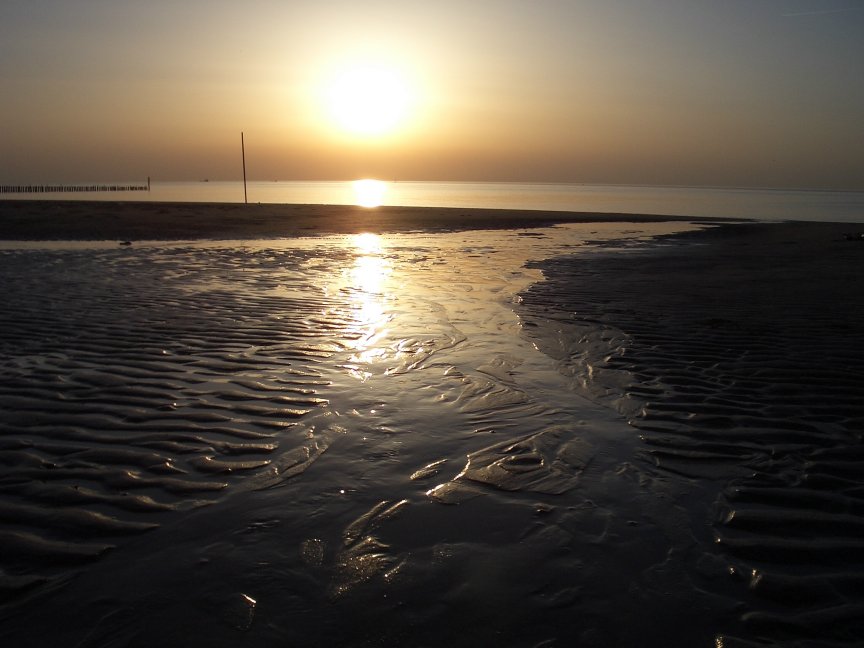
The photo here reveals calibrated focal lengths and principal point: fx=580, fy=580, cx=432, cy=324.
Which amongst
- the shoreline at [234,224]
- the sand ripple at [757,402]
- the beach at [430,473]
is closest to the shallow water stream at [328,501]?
the beach at [430,473]

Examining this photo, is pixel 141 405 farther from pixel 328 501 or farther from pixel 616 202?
pixel 616 202

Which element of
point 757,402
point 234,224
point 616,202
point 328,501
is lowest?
point 328,501

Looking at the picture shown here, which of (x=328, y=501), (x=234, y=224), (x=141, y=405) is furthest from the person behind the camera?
(x=234, y=224)

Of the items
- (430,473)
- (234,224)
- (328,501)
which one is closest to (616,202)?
(234,224)

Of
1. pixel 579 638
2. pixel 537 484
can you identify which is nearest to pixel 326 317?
pixel 537 484

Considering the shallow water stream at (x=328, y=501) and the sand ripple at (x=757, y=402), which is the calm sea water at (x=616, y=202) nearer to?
the sand ripple at (x=757, y=402)

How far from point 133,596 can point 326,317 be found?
754 cm

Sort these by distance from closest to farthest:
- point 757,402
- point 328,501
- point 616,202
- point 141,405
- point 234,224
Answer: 1. point 328,501
2. point 141,405
3. point 757,402
4. point 234,224
5. point 616,202

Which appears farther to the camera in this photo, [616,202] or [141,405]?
[616,202]

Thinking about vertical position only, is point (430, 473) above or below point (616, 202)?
below

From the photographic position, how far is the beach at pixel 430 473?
9.93 feet

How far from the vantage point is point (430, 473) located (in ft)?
15.2

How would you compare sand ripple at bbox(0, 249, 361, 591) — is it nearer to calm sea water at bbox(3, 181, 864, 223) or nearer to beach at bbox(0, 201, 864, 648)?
beach at bbox(0, 201, 864, 648)

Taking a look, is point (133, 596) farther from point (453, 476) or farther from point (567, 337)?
point (567, 337)
